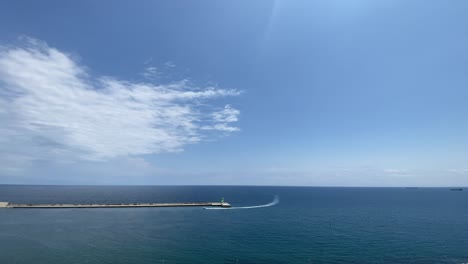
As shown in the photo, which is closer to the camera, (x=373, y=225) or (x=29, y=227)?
(x=29, y=227)

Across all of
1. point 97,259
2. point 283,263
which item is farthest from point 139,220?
point 283,263

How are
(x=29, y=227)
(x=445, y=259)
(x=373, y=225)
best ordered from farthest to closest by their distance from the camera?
(x=373, y=225) < (x=29, y=227) < (x=445, y=259)

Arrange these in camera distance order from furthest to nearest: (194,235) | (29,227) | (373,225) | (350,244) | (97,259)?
1. (373,225)
2. (29,227)
3. (194,235)
4. (350,244)
5. (97,259)

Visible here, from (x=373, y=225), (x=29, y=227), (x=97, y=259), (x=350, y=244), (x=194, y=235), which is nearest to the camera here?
(x=97, y=259)

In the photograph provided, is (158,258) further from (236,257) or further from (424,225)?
(424,225)

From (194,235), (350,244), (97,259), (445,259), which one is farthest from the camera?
(194,235)

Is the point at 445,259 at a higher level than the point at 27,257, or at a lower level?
lower

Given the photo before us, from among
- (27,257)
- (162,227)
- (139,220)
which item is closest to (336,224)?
(162,227)

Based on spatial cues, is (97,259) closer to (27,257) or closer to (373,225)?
(27,257)

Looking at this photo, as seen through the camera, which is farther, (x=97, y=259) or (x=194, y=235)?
(x=194, y=235)
